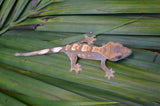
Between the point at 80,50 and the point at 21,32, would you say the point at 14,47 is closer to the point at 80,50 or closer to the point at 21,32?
the point at 21,32

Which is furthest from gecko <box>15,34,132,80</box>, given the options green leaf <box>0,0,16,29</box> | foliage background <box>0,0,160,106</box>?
green leaf <box>0,0,16,29</box>

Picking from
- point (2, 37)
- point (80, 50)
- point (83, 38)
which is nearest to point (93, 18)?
point (83, 38)

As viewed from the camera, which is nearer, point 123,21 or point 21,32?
point 123,21

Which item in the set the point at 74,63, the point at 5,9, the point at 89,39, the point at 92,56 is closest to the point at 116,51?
the point at 92,56

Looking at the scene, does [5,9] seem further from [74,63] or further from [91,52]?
[91,52]

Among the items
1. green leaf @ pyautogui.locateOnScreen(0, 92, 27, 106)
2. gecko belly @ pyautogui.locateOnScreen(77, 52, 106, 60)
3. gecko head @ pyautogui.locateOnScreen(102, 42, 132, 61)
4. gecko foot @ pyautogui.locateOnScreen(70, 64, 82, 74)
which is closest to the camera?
green leaf @ pyautogui.locateOnScreen(0, 92, 27, 106)

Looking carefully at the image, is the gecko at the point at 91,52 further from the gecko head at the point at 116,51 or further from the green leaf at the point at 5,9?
the green leaf at the point at 5,9

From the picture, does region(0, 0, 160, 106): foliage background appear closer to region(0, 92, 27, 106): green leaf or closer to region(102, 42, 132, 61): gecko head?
region(0, 92, 27, 106): green leaf
